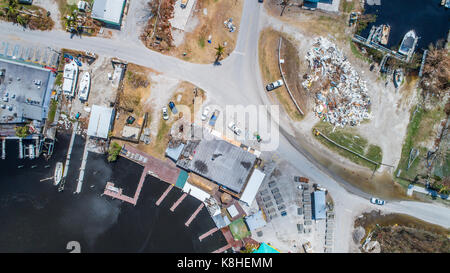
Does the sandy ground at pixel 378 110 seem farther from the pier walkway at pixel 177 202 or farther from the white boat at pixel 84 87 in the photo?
the white boat at pixel 84 87

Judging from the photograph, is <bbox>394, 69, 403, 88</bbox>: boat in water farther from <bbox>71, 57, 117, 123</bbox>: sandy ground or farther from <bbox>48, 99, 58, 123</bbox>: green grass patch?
<bbox>48, 99, 58, 123</bbox>: green grass patch

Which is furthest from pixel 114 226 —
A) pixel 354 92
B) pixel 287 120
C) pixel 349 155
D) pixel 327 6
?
pixel 327 6

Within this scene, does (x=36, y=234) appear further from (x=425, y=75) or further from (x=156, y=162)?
(x=425, y=75)

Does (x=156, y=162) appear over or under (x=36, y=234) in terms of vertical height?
over

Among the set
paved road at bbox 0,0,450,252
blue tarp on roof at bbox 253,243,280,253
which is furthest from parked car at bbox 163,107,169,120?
blue tarp on roof at bbox 253,243,280,253

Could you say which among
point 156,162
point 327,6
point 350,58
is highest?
point 327,6
